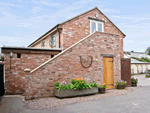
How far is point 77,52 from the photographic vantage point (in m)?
11.7

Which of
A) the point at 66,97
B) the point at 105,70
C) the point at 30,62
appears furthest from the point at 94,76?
the point at 30,62

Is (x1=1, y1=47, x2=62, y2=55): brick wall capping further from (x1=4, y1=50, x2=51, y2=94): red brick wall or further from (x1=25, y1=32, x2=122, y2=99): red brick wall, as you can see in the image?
(x1=25, y1=32, x2=122, y2=99): red brick wall

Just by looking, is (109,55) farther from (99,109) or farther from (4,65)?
(4,65)

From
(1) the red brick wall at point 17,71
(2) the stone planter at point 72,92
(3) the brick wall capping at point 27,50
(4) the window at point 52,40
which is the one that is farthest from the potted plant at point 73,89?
(4) the window at point 52,40

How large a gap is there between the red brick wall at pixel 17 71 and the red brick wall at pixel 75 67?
2377mm

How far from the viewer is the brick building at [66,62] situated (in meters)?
10.1

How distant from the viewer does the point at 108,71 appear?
44.3ft

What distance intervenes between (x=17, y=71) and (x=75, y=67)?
13.9 ft

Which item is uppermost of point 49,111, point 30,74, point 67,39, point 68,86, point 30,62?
point 67,39

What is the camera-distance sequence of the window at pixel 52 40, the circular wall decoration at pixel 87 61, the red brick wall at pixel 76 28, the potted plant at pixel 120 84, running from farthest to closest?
the window at pixel 52 40 → the red brick wall at pixel 76 28 → the potted plant at pixel 120 84 → the circular wall decoration at pixel 87 61

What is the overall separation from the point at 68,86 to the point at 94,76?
305 centimetres

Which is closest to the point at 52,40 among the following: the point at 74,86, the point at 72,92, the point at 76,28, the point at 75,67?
the point at 76,28

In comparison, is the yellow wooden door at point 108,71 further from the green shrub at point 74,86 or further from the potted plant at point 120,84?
the green shrub at point 74,86

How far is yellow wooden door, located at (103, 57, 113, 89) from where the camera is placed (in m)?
13.3
